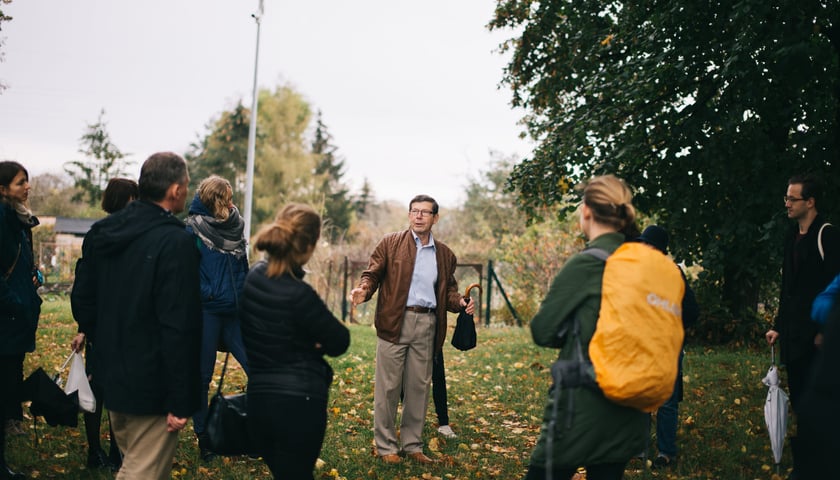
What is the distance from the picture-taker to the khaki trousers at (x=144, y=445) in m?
3.33

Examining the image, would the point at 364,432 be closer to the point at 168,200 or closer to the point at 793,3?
the point at 168,200

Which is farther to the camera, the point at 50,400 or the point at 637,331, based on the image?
the point at 50,400

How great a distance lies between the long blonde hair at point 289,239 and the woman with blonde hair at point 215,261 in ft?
6.72

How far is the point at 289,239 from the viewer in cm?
336

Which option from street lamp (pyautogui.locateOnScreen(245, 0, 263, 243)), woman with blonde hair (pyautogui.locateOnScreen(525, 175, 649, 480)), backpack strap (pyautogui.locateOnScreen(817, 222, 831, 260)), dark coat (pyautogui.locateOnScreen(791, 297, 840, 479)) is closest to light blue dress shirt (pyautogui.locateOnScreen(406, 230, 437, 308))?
woman with blonde hair (pyautogui.locateOnScreen(525, 175, 649, 480))

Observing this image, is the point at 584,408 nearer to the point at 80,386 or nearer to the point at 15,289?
the point at 80,386

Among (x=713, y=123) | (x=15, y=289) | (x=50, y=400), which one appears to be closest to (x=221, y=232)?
(x=15, y=289)

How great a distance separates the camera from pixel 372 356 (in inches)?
457

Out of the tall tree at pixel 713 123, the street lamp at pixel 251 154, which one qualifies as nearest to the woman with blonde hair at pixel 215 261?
the tall tree at pixel 713 123

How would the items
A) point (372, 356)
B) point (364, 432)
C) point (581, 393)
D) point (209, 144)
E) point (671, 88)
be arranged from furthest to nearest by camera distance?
point (209, 144), point (372, 356), point (671, 88), point (364, 432), point (581, 393)

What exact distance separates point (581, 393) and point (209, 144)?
161 ft

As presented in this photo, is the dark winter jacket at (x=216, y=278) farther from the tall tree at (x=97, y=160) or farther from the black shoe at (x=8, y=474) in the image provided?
the tall tree at (x=97, y=160)

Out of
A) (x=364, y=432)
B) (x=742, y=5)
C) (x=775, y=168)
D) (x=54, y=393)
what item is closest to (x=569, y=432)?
(x=54, y=393)

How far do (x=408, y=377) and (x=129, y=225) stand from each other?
329 cm
